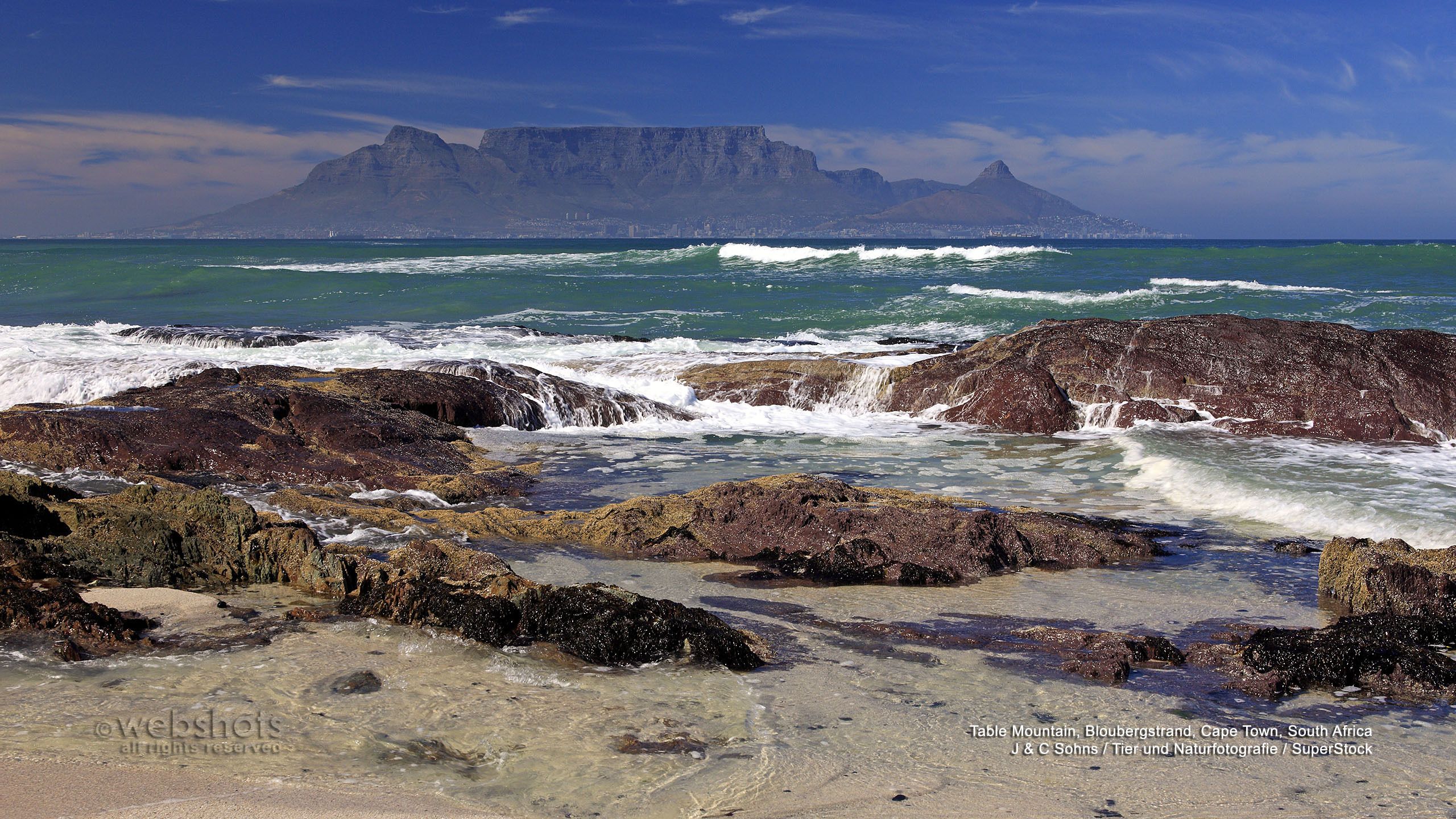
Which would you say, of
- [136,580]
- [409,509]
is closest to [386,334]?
[409,509]

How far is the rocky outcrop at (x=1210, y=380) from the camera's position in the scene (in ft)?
31.9

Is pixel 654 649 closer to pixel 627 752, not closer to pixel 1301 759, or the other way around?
pixel 627 752

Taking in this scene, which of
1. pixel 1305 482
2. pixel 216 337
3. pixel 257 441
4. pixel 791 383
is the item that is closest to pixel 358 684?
pixel 257 441

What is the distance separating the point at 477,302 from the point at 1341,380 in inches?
942

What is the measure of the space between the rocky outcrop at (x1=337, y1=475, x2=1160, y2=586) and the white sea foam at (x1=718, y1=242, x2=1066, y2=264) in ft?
136

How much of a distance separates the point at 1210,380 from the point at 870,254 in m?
42.8

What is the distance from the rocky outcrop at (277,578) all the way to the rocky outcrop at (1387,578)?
10.1ft

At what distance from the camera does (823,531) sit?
557 centimetres

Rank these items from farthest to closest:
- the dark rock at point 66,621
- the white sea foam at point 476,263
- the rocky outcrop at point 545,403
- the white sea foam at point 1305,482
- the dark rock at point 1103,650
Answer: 1. the white sea foam at point 476,263
2. the rocky outcrop at point 545,403
3. the white sea foam at point 1305,482
4. the dark rock at point 1103,650
5. the dark rock at point 66,621

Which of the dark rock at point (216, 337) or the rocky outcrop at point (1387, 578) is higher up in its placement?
the dark rock at point (216, 337)

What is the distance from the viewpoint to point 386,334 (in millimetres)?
19438

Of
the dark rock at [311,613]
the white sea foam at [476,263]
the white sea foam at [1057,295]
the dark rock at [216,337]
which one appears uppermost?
the white sea foam at [476,263]

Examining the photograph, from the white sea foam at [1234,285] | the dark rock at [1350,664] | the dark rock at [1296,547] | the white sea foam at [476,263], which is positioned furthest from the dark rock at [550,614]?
the white sea foam at [476,263]

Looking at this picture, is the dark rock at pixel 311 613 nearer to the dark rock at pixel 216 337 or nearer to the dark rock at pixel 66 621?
the dark rock at pixel 66 621
